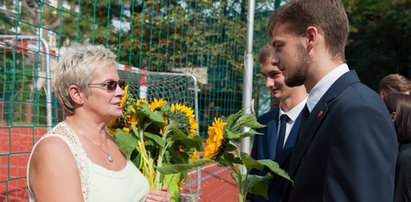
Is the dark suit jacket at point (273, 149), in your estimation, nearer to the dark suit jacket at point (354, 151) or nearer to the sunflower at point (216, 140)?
the sunflower at point (216, 140)

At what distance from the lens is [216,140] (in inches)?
77.4

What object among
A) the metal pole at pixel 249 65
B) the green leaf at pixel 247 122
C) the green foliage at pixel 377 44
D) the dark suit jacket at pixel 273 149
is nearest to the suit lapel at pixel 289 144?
the dark suit jacket at pixel 273 149

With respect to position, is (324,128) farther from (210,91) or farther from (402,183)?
(210,91)

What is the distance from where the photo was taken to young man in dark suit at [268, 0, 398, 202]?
145 cm

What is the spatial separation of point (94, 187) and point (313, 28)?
1.10 m

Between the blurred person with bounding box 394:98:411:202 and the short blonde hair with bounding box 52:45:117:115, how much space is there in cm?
196

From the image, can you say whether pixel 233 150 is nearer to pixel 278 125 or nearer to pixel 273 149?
pixel 273 149

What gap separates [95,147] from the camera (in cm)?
207

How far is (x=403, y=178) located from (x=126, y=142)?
1.79 metres

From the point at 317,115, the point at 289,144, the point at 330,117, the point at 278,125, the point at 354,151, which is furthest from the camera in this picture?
the point at 278,125

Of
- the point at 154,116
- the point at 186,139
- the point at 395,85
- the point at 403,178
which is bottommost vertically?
the point at 403,178

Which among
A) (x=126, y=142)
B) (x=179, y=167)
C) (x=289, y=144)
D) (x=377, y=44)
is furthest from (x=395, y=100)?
(x=377, y=44)

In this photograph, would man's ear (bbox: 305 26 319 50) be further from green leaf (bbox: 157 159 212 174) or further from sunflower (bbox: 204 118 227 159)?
green leaf (bbox: 157 159 212 174)

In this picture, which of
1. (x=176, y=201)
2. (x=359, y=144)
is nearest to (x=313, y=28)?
(x=359, y=144)
